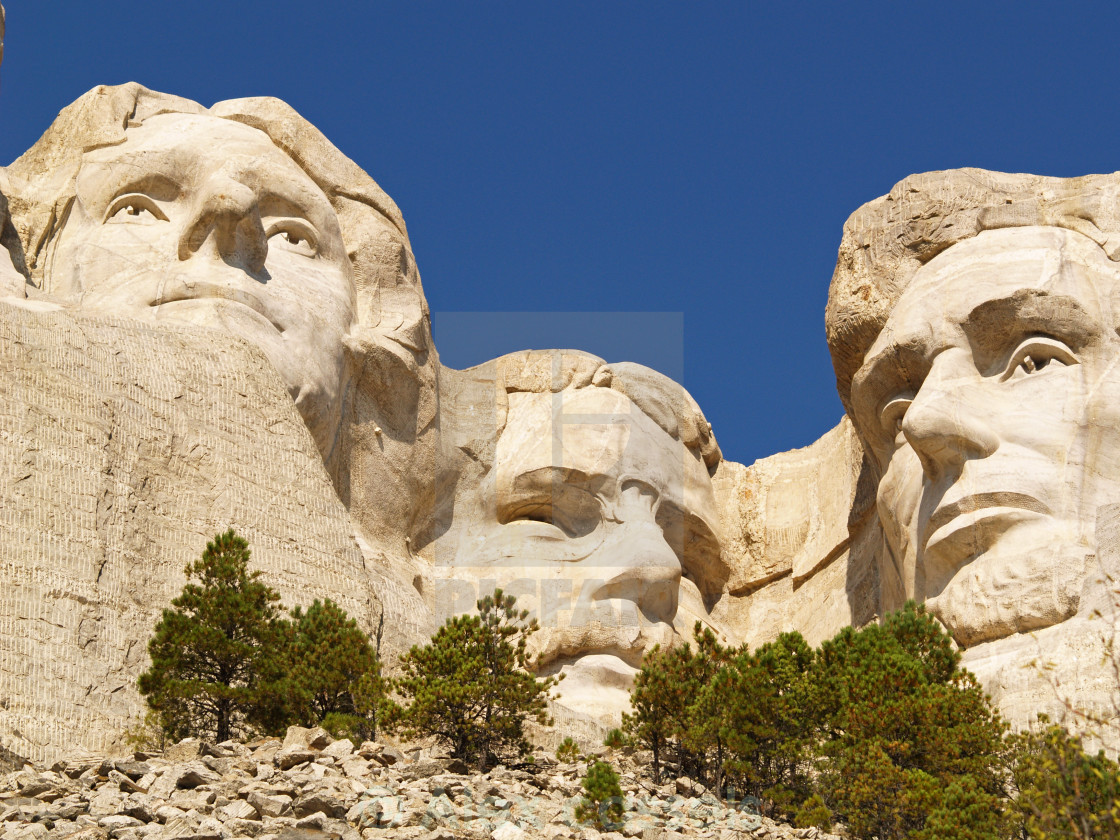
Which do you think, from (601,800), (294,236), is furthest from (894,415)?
(601,800)

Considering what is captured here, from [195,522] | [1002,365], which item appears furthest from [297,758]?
[1002,365]

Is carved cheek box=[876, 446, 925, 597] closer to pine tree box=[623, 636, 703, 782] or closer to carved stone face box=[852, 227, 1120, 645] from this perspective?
carved stone face box=[852, 227, 1120, 645]

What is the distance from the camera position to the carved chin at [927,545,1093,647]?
19.5 metres

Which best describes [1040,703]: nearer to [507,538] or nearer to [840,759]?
[840,759]

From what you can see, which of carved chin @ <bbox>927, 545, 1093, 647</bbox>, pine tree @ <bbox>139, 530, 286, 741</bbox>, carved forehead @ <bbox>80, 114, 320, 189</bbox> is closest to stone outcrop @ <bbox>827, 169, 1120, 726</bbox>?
carved chin @ <bbox>927, 545, 1093, 647</bbox>

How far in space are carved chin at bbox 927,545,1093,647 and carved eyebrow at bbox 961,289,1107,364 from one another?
2.74 metres

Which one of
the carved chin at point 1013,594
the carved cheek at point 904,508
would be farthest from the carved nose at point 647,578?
the carved chin at point 1013,594

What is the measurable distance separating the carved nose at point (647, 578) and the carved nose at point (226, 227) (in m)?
5.40

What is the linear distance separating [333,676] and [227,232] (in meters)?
7.24

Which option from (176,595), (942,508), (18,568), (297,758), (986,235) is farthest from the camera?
(986,235)

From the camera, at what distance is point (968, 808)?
45.8 ft

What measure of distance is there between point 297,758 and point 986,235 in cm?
1232

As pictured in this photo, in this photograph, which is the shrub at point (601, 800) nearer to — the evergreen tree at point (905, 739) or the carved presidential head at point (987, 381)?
the evergreen tree at point (905, 739)

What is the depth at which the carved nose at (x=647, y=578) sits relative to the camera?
75.1 ft
